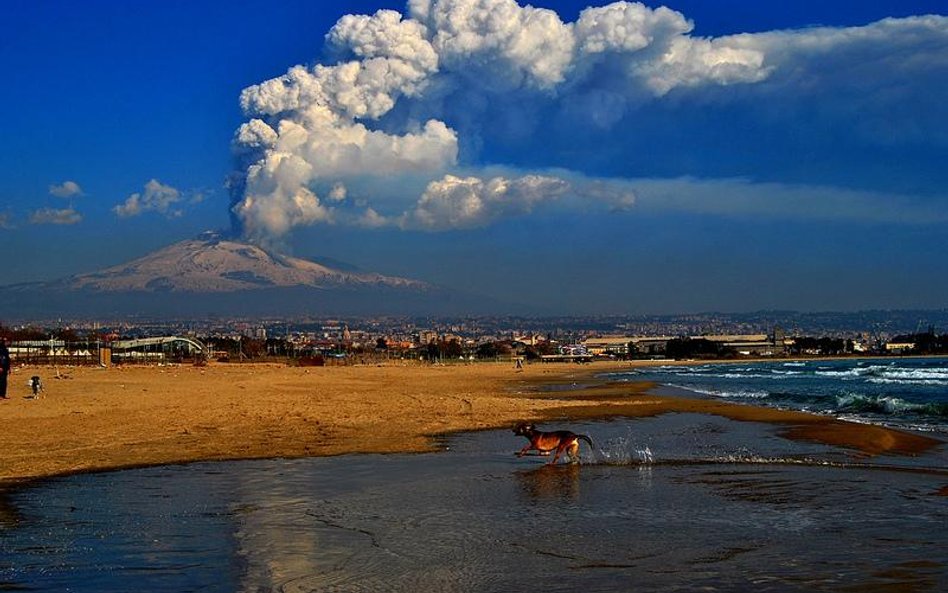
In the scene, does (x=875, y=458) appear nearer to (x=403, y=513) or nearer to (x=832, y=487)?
(x=832, y=487)

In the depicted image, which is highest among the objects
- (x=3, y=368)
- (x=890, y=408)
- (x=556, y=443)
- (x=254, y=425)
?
(x=3, y=368)

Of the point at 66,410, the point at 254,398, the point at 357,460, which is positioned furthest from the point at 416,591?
the point at 254,398

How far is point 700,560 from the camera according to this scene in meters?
9.20

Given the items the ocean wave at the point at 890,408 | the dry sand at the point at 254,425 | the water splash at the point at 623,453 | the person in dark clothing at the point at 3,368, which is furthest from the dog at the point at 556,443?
the person in dark clothing at the point at 3,368

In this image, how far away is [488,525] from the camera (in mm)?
11086

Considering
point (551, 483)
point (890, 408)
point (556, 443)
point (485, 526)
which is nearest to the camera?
point (485, 526)

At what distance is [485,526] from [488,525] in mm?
59

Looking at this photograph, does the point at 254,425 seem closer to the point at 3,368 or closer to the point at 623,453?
the point at 623,453

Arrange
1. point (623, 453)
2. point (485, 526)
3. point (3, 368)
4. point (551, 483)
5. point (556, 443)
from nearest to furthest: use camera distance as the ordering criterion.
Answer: point (485, 526) < point (551, 483) < point (556, 443) < point (623, 453) < point (3, 368)

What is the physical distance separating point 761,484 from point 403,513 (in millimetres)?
5561

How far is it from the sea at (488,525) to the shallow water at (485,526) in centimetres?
4

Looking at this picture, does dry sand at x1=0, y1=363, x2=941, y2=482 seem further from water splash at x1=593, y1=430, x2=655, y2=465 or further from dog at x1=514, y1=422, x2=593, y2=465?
water splash at x1=593, y1=430, x2=655, y2=465

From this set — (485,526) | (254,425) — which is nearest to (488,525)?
(485,526)

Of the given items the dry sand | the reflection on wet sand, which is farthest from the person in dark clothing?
the reflection on wet sand
